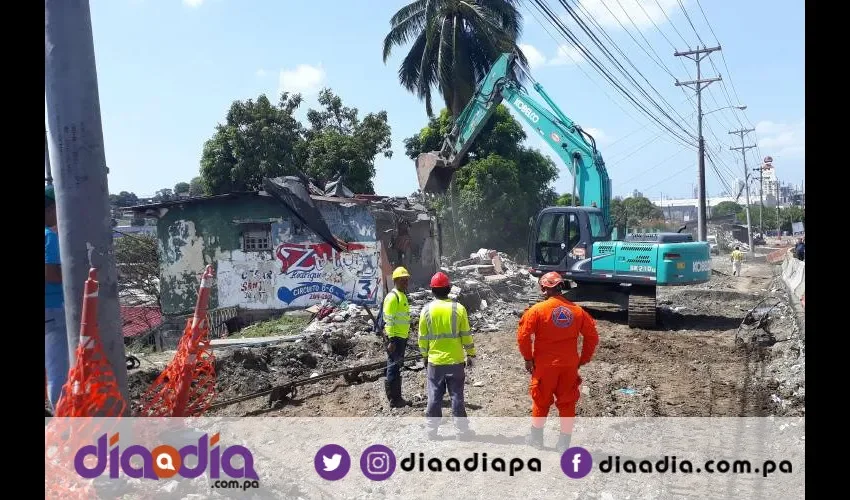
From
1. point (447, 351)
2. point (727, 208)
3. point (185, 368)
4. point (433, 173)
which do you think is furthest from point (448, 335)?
point (727, 208)

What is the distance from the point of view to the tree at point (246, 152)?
1005 inches

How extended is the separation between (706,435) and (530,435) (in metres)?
1.97

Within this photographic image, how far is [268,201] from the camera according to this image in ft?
50.6

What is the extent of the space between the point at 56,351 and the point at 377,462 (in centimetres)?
267

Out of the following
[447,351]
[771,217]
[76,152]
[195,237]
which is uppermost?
[771,217]

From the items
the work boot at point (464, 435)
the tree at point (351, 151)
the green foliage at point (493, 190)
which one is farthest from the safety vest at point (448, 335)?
the green foliage at point (493, 190)

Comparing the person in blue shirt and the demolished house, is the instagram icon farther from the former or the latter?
the demolished house

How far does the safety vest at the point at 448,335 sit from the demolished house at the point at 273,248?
9430 millimetres

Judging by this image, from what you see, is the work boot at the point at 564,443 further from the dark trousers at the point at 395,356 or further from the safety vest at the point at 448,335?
the dark trousers at the point at 395,356

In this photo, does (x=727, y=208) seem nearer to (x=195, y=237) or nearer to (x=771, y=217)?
(x=771, y=217)

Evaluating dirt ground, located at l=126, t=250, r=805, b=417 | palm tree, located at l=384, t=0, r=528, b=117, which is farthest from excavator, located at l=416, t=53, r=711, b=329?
palm tree, located at l=384, t=0, r=528, b=117

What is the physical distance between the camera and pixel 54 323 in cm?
425
